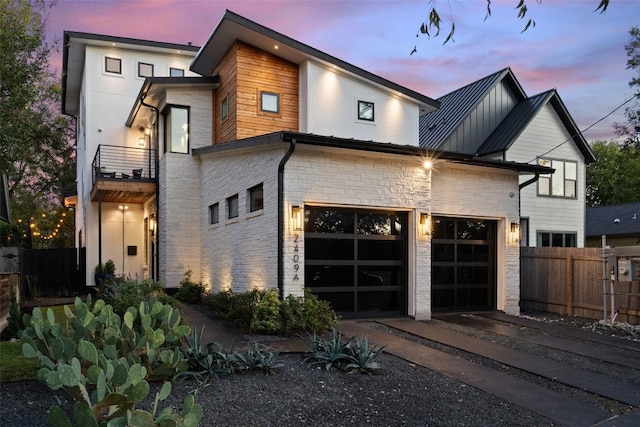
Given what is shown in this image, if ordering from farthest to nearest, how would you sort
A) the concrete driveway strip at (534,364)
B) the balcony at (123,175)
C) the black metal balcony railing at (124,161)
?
the black metal balcony railing at (124,161)
the balcony at (123,175)
the concrete driveway strip at (534,364)

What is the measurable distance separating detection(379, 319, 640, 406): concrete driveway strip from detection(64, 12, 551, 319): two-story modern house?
1.65m

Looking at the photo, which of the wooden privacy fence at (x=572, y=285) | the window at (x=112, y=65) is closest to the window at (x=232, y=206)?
the wooden privacy fence at (x=572, y=285)

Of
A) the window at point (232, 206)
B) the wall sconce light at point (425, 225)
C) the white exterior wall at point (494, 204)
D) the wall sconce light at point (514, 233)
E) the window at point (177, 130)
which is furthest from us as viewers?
the window at point (177, 130)

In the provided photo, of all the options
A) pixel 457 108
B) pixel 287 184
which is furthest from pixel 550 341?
pixel 457 108

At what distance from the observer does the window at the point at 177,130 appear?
1530 centimetres

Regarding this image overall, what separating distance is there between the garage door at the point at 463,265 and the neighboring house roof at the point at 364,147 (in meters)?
1.55

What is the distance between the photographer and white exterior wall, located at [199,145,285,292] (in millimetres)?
10508

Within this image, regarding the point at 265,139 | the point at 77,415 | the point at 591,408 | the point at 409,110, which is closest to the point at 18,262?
the point at 265,139

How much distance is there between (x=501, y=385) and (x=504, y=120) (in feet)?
56.5

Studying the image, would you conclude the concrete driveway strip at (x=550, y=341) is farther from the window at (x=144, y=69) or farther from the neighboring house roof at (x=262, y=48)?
the window at (x=144, y=69)

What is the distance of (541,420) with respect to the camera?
18.0 feet

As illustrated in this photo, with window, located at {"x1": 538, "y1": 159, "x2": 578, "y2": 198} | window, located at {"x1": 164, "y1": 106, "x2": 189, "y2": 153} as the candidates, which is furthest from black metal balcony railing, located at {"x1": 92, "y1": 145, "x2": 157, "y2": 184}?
window, located at {"x1": 538, "y1": 159, "x2": 578, "y2": 198}

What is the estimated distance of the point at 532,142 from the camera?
67.3ft

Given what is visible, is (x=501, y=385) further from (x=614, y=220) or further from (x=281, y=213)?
(x=614, y=220)
